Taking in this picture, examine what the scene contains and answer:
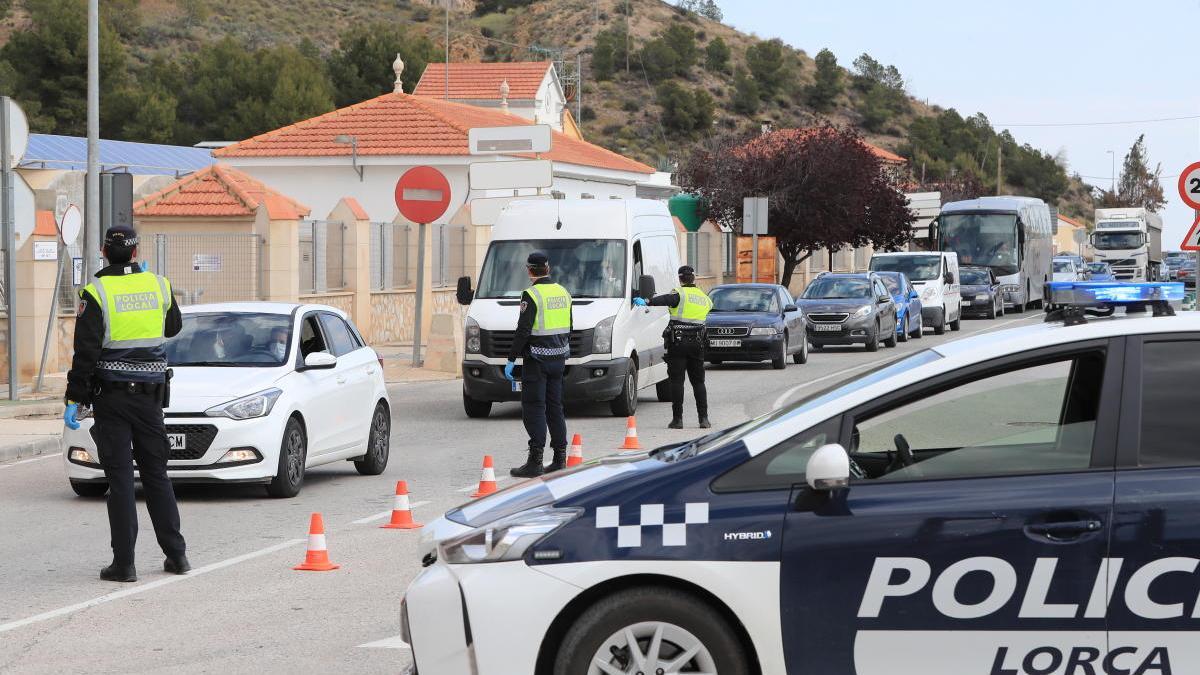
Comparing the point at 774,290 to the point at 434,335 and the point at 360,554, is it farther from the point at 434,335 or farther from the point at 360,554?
the point at 360,554

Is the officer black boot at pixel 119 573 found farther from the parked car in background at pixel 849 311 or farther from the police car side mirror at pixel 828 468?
the parked car in background at pixel 849 311

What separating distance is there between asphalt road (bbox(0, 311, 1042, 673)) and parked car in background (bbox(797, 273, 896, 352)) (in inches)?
633

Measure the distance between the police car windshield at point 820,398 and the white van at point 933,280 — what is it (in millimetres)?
32867

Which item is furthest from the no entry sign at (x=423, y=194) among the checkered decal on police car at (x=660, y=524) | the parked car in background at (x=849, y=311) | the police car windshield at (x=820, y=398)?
the checkered decal on police car at (x=660, y=524)

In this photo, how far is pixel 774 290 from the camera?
27.8 meters

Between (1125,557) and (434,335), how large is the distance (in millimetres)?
22167

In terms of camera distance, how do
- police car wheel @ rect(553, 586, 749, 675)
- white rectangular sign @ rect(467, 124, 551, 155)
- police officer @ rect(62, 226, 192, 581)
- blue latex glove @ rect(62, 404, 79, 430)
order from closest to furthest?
police car wheel @ rect(553, 586, 749, 675) → police officer @ rect(62, 226, 192, 581) → blue latex glove @ rect(62, 404, 79, 430) → white rectangular sign @ rect(467, 124, 551, 155)

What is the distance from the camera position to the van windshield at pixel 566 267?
19.3 metres

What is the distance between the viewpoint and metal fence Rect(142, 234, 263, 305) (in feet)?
92.9

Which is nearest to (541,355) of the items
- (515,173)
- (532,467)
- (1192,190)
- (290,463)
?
(532,467)

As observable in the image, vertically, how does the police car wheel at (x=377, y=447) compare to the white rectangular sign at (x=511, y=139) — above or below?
below

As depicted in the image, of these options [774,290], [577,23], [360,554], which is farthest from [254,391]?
[577,23]

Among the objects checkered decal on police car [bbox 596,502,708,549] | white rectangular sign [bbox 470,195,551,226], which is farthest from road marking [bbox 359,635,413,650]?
white rectangular sign [bbox 470,195,551,226]

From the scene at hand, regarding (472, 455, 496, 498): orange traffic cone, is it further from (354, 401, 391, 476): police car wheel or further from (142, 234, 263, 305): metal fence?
(142, 234, 263, 305): metal fence
